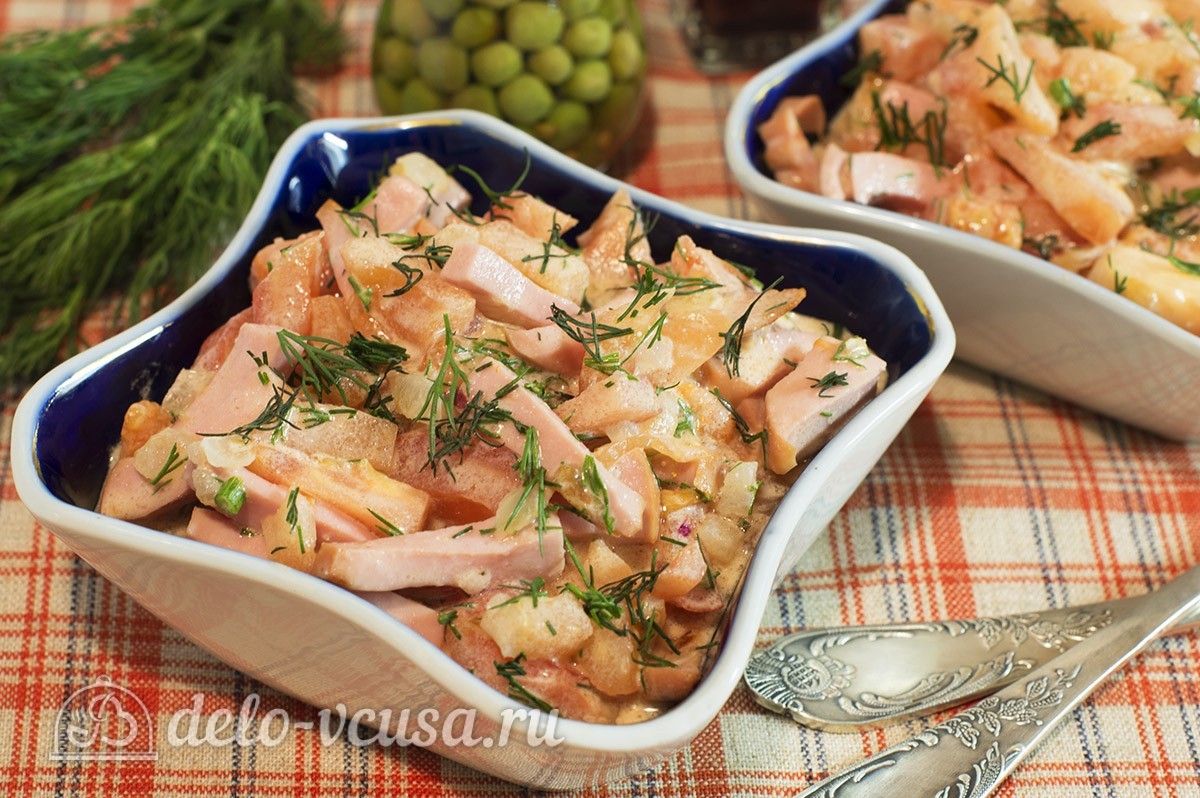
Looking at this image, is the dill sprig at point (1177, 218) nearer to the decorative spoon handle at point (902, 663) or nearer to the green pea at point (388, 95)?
the decorative spoon handle at point (902, 663)

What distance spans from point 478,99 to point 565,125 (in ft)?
0.77

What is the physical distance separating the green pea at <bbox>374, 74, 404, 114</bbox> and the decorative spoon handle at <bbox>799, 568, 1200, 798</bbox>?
198 cm

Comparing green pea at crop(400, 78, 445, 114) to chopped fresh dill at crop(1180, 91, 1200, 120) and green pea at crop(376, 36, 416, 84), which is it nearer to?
green pea at crop(376, 36, 416, 84)

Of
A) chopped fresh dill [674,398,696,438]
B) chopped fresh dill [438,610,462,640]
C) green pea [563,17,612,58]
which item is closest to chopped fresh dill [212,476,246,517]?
chopped fresh dill [438,610,462,640]

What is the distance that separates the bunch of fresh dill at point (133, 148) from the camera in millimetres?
2773

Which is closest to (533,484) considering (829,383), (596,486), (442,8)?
(596,486)

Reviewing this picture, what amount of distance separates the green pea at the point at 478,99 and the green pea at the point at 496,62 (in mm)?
29

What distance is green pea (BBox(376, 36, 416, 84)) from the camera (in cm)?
288

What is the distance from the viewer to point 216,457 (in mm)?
1764

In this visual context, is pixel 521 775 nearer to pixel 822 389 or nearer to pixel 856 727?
pixel 856 727

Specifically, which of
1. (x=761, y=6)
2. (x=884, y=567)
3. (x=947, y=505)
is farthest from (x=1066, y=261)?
(x=761, y=6)

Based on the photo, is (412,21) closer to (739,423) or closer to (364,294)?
(364,294)

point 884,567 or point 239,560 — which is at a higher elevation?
point 239,560

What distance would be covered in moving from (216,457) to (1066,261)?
178 centimetres
